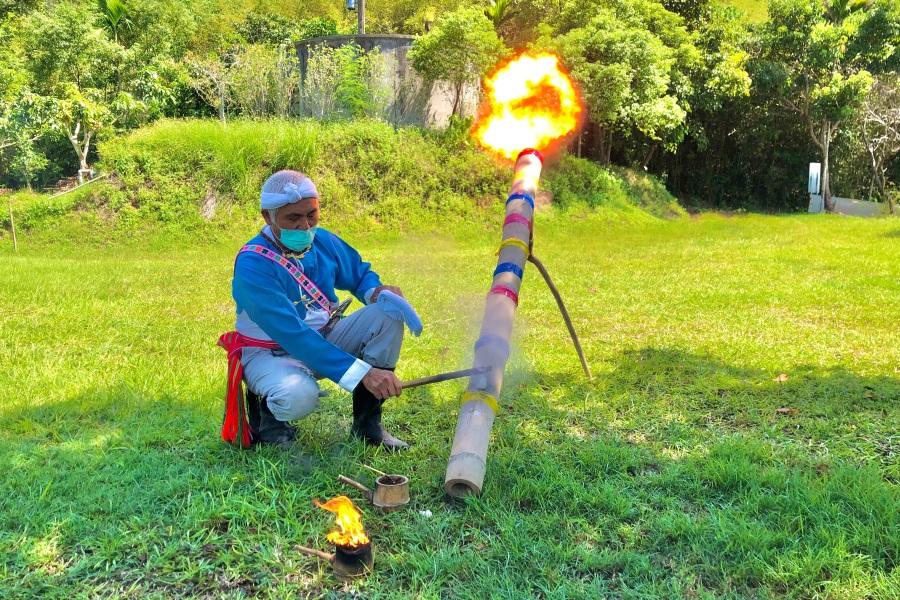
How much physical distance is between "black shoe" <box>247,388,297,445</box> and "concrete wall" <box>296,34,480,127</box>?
53.4 feet

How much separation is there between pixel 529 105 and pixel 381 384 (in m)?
2.74

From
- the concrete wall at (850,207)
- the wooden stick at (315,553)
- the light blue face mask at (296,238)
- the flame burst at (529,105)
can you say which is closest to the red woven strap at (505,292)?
the light blue face mask at (296,238)

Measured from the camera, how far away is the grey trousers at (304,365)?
3.28 m

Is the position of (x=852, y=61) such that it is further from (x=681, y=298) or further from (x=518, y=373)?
(x=518, y=373)

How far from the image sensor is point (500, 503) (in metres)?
3.10

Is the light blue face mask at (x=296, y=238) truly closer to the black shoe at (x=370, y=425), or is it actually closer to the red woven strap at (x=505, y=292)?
the black shoe at (x=370, y=425)

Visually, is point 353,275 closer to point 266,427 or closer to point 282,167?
point 266,427

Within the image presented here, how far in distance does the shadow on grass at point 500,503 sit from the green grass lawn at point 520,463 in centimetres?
1

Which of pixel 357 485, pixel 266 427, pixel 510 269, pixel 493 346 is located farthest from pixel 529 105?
pixel 357 485

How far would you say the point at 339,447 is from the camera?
146 inches

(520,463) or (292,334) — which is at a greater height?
(292,334)

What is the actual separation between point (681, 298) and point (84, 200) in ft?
41.1

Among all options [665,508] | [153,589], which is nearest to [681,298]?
[665,508]

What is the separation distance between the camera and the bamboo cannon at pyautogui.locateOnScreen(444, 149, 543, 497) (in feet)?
10.4
